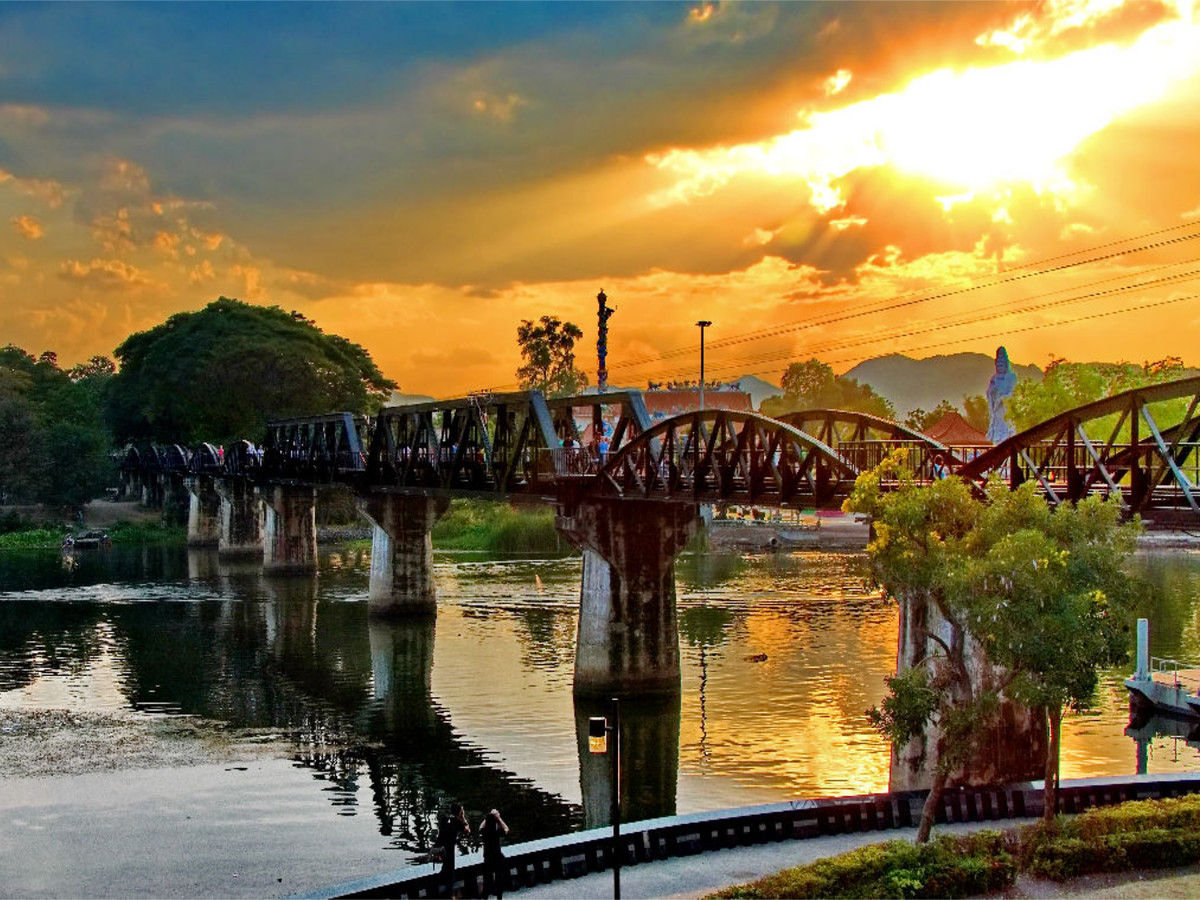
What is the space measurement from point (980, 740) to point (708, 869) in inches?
361

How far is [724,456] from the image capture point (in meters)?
46.8

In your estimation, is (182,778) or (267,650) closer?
(182,778)

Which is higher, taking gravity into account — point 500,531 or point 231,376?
point 231,376

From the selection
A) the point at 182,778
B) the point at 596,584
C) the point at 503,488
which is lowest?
the point at 182,778

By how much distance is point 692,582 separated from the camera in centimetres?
10238

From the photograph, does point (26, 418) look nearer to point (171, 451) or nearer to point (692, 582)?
point (171, 451)

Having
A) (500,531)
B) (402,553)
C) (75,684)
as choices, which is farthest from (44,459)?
(75,684)

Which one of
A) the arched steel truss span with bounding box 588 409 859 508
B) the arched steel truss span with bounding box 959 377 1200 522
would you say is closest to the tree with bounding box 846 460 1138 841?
the arched steel truss span with bounding box 959 377 1200 522

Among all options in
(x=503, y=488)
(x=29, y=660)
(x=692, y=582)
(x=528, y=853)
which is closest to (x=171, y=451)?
(x=692, y=582)

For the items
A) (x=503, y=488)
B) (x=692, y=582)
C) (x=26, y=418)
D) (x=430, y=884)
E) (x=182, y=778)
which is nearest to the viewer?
(x=430, y=884)

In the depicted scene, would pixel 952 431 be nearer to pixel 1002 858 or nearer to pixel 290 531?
pixel 290 531

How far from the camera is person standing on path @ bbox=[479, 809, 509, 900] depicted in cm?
2672

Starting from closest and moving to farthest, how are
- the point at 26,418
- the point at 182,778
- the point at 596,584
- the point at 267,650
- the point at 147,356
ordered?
the point at 182,778 → the point at 596,584 → the point at 267,650 → the point at 26,418 → the point at 147,356

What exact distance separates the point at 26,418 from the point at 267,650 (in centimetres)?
10491
